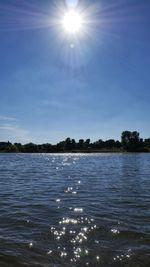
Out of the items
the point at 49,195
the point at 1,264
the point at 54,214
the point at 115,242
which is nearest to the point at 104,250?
the point at 115,242

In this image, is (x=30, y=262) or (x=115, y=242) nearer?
(x=30, y=262)

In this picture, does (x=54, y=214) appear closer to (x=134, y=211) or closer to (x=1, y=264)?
(x=134, y=211)

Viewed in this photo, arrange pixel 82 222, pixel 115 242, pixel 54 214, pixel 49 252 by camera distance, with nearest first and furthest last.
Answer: pixel 49 252
pixel 115 242
pixel 82 222
pixel 54 214

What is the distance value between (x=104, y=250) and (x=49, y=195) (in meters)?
13.1

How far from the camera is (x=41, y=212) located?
713 inches

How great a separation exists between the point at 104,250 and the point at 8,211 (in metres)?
7.66

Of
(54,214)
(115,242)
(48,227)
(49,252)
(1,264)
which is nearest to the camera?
(1,264)

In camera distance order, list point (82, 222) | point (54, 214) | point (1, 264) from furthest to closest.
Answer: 1. point (54, 214)
2. point (82, 222)
3. point (1, 264)

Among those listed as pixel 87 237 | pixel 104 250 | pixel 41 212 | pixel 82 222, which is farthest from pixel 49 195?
pixel 104 250

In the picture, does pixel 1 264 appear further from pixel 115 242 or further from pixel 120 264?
pixel 115 242

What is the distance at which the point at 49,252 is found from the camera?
11.6 metres

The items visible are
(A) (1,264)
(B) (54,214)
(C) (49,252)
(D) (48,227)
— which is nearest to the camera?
(A) (1,264)

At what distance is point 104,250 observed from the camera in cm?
1191

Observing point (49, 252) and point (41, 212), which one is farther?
point (41, 212)
